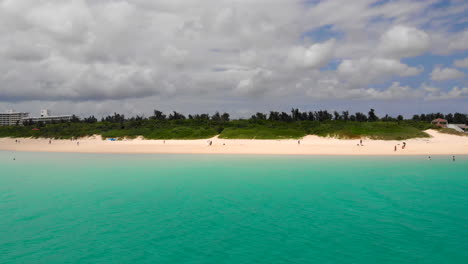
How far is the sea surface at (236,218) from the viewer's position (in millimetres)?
11242

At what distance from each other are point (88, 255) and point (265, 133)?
171 feet

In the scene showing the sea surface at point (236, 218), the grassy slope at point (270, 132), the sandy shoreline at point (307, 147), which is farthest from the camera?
the grassy slope at point (270, 132)

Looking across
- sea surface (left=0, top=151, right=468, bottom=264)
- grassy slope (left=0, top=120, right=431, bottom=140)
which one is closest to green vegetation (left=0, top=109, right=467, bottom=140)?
grassy slope (left=0, top=120, right=431, bottom=140)

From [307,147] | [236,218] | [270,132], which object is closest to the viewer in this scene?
[236,218]

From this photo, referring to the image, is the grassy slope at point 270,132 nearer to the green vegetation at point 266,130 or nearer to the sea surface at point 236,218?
the green vegetation at point 266,130

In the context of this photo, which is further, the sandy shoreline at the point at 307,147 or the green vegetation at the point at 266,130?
the green vegetation at the point at 266,130

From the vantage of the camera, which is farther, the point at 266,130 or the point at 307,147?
the point at 266,130

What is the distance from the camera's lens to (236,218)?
15.0 m

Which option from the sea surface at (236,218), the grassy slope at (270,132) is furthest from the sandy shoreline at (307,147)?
the sea surface at (236,218)

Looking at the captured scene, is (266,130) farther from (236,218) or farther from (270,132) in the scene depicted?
(236,218)

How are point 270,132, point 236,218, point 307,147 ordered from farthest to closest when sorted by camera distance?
1. point 270,132
2. point 307,147
3. point 236,218

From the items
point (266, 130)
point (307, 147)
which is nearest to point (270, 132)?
point (266, 130)

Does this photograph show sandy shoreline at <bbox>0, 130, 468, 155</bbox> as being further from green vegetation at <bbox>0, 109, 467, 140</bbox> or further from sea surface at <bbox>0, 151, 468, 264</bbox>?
sea surface at <bbox>0, 151, 468, 264</bbox>

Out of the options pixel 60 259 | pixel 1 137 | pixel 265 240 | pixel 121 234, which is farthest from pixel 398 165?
pixel 1 137
